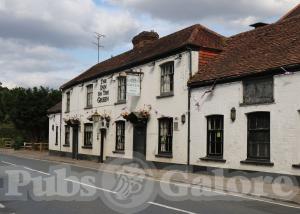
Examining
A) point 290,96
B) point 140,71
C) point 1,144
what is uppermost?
point 140,71

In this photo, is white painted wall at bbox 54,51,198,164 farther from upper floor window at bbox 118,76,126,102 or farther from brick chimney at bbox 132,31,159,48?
brick chimney at bbox 132,31,159,48

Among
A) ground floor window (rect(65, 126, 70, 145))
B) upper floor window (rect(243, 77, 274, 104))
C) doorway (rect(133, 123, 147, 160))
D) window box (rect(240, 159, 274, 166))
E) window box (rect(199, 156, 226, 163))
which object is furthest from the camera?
ground floor window (rect(65, 126, 70, 145))

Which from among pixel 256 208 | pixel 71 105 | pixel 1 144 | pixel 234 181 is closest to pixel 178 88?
pixel 234 181

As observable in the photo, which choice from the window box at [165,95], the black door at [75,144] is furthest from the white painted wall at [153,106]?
the black door at [75,144]

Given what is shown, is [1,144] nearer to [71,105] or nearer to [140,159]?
[71,105]

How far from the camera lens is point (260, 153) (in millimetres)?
18531

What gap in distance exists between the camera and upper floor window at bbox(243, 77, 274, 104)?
18.2 meters

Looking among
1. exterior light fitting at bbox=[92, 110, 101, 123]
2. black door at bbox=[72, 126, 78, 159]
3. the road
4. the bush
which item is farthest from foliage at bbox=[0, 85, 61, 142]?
the road

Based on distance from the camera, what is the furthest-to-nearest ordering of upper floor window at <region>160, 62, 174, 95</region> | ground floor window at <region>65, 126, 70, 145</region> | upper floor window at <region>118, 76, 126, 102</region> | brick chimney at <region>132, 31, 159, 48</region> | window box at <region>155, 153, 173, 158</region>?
1. ground floor window at <region>65, 126, 70, 145</region>
2. brick chimney at <region>132, 31, 159, 48</region>
3. upper floor window at <region>118, 76, 126, 102</region>
4. upper floor window at <region>160, 62, 174, 95</region>
5. window box at <region>155, 153, 173, 158</region>

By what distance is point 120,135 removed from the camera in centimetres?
2941

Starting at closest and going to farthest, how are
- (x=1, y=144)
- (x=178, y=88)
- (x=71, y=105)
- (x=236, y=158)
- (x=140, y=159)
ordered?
(x=236, y=158)
(x=178, y=88)
(x=140, y=159)
(x=71, y=105)
(x=1, y=144)

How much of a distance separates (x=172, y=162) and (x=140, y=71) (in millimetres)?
5926

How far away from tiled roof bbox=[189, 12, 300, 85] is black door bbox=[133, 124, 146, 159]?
17.5ft

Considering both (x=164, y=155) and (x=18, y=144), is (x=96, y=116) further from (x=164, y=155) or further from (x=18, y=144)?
(x=18, y=144)
